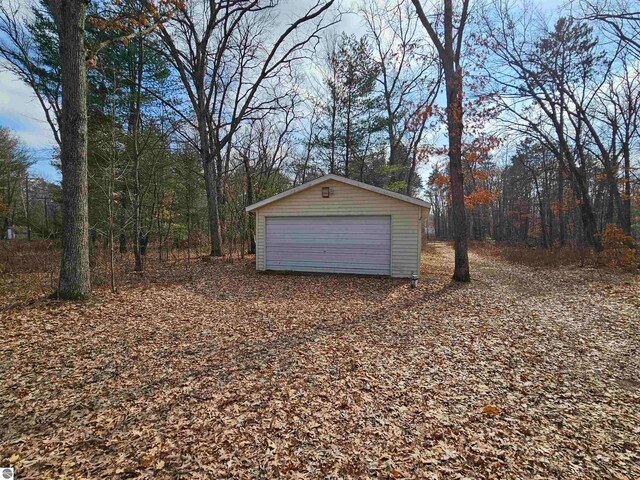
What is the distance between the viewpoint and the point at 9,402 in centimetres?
255

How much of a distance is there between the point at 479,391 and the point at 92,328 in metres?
5.19

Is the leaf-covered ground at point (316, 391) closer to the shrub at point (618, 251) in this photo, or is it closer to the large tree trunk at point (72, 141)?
the large tree trunk at point (72, 141)

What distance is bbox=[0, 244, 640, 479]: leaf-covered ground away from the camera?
1.97 metres

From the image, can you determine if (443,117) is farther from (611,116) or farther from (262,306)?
(611,116)

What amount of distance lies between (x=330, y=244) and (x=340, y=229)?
0.57 m

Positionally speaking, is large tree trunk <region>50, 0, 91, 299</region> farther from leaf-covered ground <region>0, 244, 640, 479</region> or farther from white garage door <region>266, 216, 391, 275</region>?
white garage door <region>266, 216, 391, 275</region>

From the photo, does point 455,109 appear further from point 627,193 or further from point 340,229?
point 627,193

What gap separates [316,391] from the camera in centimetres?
279

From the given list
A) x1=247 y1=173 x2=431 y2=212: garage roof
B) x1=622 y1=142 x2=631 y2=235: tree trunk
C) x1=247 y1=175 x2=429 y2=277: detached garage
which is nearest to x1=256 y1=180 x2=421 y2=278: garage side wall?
x1=247 y1=175 x2=429 y2=277: detached garage

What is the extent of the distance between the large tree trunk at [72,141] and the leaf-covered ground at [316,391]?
671 millimetres

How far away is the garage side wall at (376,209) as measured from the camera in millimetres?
8273

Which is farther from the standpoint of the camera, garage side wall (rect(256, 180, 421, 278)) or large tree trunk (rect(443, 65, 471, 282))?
garage side wall (rect(256, 180, 421, 278))

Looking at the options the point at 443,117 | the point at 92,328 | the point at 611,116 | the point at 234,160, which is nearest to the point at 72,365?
the point at 92,328

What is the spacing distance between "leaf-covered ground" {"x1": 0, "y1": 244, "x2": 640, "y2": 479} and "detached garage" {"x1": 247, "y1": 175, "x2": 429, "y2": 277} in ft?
9.97
